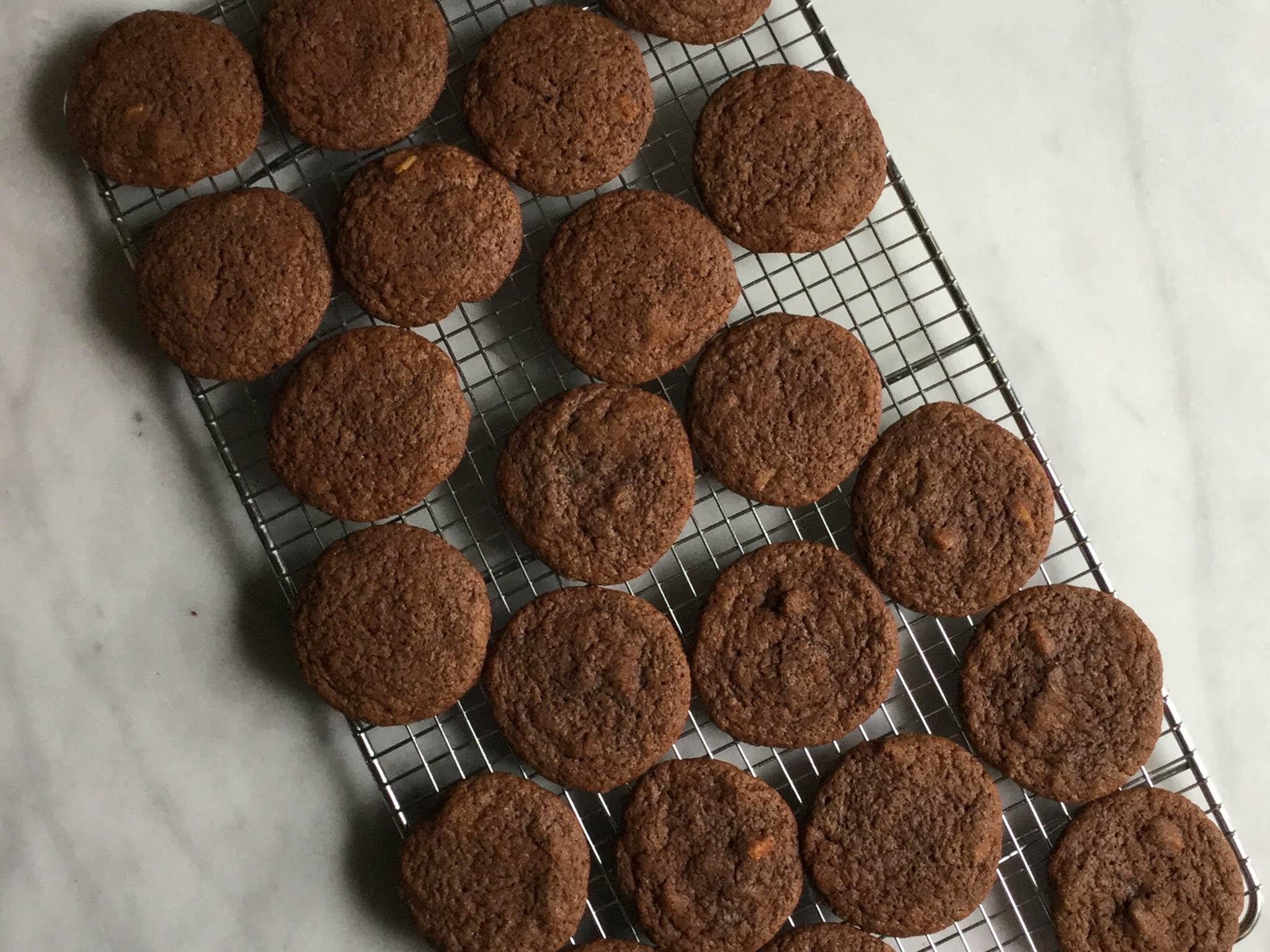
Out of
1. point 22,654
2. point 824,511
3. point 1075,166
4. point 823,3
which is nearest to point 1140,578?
point 824,511

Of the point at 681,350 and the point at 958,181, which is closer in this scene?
the point at 681,350

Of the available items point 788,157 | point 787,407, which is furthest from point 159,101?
point 787,407

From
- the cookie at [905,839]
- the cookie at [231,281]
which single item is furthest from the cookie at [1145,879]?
the cookie at [231,281]

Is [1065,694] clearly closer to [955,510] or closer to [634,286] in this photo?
[955,510]

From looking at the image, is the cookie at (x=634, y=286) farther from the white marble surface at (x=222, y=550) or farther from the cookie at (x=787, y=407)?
the white marble surface at (x=222, y=550)

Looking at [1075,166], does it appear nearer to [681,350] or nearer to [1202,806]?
[681,350]

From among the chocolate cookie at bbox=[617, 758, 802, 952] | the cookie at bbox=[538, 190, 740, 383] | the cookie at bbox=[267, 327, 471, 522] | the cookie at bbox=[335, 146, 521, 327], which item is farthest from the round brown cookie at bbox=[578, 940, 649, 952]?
the cookie at bbox=[335, 146, 521, 327]

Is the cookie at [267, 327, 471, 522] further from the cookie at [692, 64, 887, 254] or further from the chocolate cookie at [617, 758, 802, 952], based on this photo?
the chocolate cookie at [617, 758, 802, 952]
